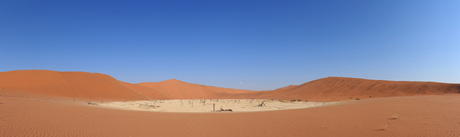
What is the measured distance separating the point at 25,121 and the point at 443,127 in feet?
40.8

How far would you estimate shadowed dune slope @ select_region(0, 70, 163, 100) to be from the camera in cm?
2480

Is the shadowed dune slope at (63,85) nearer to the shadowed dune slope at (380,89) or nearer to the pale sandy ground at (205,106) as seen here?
the pale sandy ground at (205,106)

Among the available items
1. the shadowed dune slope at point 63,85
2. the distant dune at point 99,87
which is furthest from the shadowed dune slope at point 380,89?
the shadowed dune slope at point 63,85

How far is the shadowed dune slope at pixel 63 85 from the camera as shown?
24797 millimetres

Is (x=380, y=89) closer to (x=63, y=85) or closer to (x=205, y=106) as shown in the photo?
(x=205, y=106)

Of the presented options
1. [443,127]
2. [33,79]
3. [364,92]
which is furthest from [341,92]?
[33,79]

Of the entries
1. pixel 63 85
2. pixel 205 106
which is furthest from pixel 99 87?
pixel 205 106

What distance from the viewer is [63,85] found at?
2748 cm

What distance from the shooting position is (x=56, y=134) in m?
5.23

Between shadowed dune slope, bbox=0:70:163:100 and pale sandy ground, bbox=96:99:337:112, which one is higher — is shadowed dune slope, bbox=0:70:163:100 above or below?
above

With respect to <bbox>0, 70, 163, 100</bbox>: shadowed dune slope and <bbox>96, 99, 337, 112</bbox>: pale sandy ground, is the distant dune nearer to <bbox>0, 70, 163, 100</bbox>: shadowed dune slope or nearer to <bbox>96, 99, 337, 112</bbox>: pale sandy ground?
<bbox>0, 70, 163, 100</bbox>: shadowed dune slope

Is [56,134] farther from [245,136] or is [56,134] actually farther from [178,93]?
[178,93]

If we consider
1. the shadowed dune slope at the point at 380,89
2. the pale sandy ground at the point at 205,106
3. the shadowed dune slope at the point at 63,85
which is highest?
the shadowed dune slope at the point at 63,85

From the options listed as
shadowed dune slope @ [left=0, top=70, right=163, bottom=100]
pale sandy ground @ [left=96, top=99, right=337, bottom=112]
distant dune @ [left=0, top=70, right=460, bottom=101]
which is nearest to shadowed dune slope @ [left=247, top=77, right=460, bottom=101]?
distant dune @ [left=0, top=70, right=460, bottom=101]
